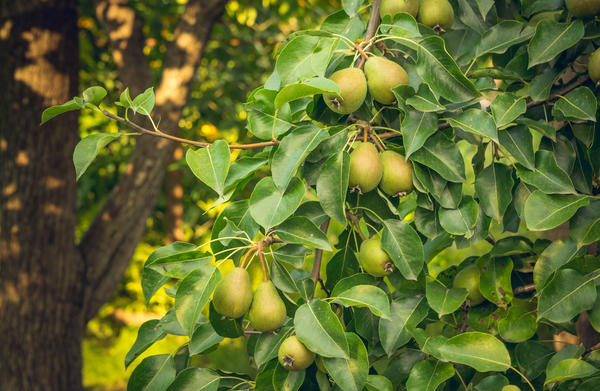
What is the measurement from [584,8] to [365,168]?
48 centimetres

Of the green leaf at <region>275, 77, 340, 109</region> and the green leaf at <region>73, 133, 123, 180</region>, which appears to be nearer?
the green leaf at <region>275, 77, 340, 109</region>

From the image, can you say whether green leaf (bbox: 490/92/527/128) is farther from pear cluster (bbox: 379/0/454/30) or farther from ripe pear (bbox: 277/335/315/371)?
ripe pear (bbox: 277/335/315/371)

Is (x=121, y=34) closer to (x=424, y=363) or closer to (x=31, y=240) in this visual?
→ (x=31, y=240)

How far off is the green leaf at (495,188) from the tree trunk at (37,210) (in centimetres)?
196

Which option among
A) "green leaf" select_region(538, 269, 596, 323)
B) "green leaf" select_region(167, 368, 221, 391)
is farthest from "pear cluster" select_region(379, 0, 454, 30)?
"green leaf" select_region(167, 368, 221, 391)

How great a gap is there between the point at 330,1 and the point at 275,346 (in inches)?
121

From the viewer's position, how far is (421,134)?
891mm

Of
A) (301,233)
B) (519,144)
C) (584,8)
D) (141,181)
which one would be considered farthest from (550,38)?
(141,181)

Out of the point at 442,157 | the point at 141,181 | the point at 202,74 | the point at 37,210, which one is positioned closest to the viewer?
the point at 442,157

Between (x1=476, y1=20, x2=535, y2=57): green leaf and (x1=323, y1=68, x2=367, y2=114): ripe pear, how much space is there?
0.92 ft

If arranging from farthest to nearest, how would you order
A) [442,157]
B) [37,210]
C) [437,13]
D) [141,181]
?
[141,181] → [37,210] → [437,13] → [442,157]

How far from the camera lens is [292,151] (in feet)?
2.88

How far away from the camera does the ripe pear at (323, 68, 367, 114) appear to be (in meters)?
0.87

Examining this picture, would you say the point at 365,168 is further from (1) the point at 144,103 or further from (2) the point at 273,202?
(1) the point at 144,103
